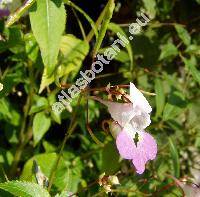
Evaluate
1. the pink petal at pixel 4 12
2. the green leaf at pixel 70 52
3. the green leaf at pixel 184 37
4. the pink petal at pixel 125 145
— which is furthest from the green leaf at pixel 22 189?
the green leaf at pixel 184 37

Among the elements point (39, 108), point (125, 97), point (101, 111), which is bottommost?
point (101, 111)

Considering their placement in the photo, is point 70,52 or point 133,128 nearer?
point 133,128

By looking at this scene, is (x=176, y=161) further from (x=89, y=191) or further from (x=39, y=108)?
(x=39, y=108)

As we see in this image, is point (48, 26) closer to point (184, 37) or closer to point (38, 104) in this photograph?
point (38, 104)

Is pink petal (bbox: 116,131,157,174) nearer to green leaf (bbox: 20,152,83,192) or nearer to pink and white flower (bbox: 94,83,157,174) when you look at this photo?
pink and white flower (bbox: 94,83,157,174)

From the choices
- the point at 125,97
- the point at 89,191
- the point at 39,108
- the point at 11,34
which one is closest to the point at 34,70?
the point at 39,108

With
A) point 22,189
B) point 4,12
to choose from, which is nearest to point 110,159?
point 4,12
